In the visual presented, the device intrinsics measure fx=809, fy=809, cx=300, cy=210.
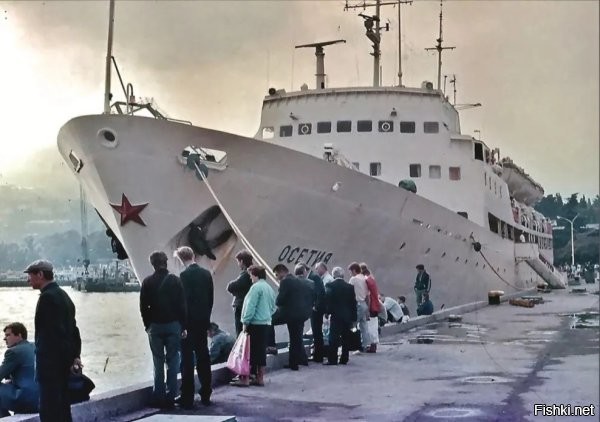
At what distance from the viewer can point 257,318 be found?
348 inches

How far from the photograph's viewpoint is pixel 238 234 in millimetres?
16422

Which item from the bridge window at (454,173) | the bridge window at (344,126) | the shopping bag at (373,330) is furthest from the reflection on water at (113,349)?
the bridge window at (454,173)

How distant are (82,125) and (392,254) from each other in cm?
811

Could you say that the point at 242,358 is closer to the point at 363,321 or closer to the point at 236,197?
the point at 363,321

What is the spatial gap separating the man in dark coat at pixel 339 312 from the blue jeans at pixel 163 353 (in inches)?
148

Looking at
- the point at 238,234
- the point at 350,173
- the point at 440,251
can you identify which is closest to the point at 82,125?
the point at 238,234

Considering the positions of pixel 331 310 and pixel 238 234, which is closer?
pixel 331 310

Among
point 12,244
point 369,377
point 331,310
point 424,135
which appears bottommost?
point 369,377

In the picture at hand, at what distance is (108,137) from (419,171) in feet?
37.9

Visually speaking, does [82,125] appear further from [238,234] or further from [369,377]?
[369,377]

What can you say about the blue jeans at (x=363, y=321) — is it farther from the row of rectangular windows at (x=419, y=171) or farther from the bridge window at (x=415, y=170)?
the bridge window at (x=415, y=170)

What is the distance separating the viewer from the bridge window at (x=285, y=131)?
2505cm

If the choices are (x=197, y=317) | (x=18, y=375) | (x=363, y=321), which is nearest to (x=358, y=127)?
(x=363, y=321)

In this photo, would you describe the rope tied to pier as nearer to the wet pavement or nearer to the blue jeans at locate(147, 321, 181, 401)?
the wet pavement
